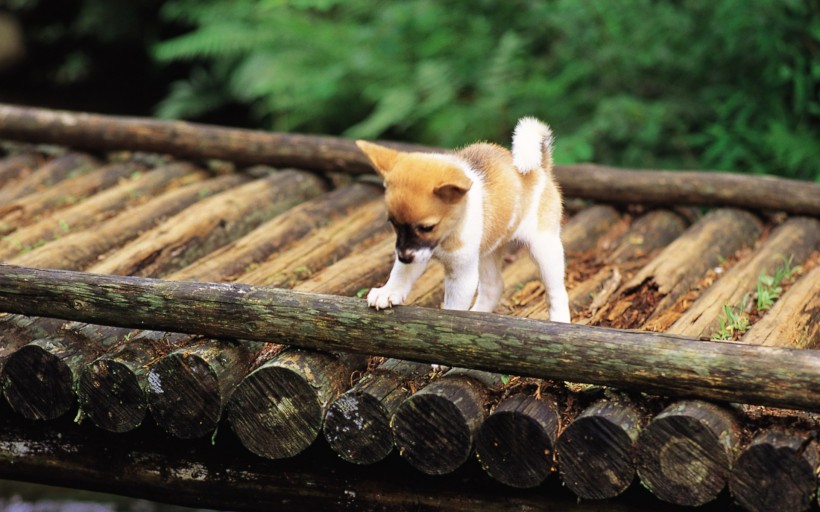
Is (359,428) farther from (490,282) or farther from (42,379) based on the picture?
(42,379)

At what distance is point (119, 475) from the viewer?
4.39 meters

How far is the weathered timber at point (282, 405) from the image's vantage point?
392cm

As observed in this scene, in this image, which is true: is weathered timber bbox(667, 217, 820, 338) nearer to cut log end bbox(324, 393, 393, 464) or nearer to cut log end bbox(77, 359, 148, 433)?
cut log end bbox(324, 393, 393, 464)

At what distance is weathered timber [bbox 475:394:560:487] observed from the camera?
3.67m

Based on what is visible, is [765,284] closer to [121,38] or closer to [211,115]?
[211,115]

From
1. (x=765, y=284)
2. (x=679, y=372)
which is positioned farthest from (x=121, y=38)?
(x=679, y=372)

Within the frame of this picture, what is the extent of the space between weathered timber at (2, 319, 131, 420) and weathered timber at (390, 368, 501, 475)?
4.40ft

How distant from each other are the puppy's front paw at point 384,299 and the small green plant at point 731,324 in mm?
1350

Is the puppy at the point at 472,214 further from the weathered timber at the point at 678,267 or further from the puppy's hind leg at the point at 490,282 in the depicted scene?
the weathered timber at the point at 678,267

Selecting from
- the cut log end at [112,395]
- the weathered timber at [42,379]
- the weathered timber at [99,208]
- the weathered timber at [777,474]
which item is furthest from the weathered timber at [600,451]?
the weathered timber at [99,208]

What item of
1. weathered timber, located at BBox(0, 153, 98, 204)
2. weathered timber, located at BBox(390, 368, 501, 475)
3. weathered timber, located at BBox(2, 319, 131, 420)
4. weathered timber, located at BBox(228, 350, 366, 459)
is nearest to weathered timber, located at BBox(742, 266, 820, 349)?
weathered timber, located at BBox(390, 368, 501, 475)

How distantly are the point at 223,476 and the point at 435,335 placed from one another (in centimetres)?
113

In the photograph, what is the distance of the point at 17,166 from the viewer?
6.95 m

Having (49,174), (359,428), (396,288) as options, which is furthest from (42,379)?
(49,174)
